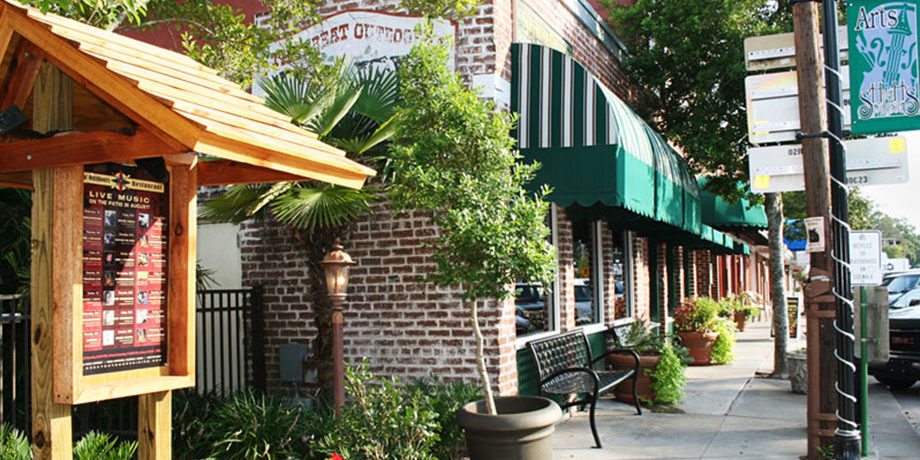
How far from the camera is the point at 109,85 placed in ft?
11.5

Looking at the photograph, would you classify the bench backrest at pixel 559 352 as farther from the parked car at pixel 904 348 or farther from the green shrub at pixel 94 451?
the parked car at pixel 904 348

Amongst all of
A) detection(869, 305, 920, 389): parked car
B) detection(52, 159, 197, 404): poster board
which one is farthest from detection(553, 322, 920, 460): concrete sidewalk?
detection(52, 159, 197, 404): poster board

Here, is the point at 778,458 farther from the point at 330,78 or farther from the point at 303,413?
the point at 330,78

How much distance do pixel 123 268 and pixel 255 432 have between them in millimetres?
2485

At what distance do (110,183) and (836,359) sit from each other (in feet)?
18.2

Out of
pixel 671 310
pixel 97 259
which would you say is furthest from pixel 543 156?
pixel 671 310

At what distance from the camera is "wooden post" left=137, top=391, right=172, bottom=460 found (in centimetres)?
398

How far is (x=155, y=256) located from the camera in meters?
3.96

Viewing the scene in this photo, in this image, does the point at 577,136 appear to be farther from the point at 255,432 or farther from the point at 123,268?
the point at 123,268

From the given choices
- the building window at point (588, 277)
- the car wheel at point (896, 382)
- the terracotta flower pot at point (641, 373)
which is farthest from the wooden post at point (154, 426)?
the car wheel at point (896, 382)

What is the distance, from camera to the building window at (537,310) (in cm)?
→ 906

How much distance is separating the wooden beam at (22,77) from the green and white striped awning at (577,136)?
4.47 m

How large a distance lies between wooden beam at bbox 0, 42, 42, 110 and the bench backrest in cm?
507

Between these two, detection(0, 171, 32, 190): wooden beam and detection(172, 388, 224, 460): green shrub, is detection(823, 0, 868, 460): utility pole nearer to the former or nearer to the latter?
detection(172, 388, 224, 460): green shrub
